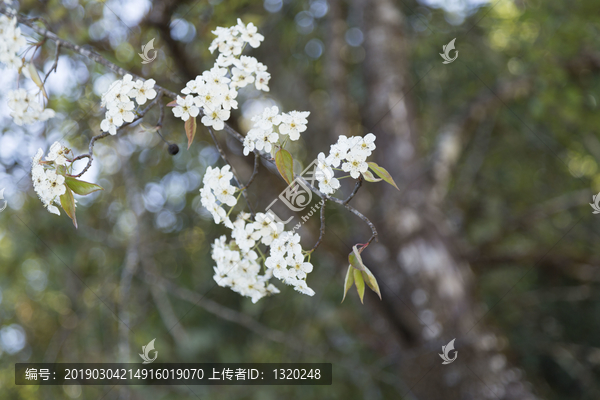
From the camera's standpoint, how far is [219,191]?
0.82m

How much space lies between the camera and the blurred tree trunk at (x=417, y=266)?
5.84ft

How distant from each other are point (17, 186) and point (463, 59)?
10.2ft

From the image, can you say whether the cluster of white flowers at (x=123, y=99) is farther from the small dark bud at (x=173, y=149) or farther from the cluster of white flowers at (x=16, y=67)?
the cluster of white flowers at (x=16, y=67)

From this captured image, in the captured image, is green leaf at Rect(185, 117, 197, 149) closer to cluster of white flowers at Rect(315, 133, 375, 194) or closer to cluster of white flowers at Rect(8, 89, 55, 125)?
cluster of white flowers at Rect(315, 133, 375, 194)

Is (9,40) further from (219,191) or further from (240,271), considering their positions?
(240,271)

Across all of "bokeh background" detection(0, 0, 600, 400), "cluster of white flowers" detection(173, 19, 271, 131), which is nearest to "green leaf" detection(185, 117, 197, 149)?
"cluster of white flowers" detection(173, 19, 271, 131)

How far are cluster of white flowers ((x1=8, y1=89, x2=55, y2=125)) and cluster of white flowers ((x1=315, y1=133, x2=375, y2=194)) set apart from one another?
0.82 meters

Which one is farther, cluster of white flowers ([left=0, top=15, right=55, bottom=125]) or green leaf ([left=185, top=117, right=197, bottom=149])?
cluster of white flowers ([left=0, top=15, right=55, bottom=125])

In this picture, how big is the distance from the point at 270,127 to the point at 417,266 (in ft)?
4.68

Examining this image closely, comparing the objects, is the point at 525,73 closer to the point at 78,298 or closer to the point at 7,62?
the point at 7,62

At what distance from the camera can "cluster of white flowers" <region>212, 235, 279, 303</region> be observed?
2.90 feet

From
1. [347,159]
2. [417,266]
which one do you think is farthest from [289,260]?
[417,266]

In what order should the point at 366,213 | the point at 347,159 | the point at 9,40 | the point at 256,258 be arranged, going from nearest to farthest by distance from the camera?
the point at 347,159 < the point at 256,258 < the point at 9,40 < the point at 366,213

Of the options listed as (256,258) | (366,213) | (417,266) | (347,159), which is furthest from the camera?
(366,213)
